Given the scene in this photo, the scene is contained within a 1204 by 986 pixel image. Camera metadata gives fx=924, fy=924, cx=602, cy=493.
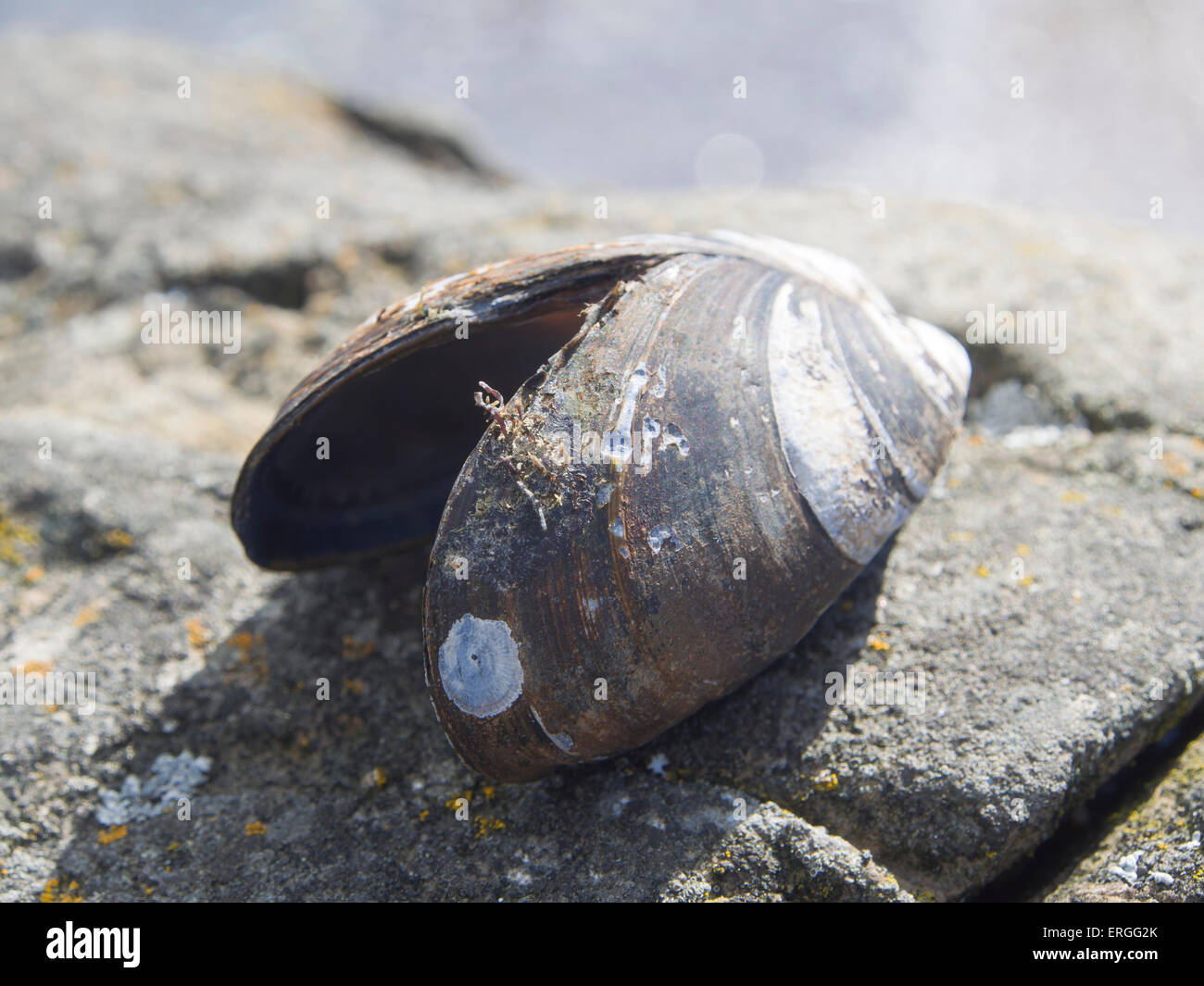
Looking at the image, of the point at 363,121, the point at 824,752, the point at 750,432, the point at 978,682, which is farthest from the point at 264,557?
the point at 363,121

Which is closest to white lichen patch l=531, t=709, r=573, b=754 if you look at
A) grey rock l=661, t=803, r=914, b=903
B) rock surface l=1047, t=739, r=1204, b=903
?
grey rock l=661, t=803, r=914, b=903

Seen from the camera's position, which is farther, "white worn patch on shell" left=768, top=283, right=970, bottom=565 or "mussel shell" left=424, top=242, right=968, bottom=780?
"white worn patch on shell" left=768, top=283, right=970, bottom=565

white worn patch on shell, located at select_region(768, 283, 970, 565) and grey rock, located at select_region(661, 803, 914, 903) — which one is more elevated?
white worn patch on shell, located at select_region(768, 283, 970, 565)

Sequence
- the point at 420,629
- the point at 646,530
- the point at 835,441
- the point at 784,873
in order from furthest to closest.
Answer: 1. the point at 420,629
2. the point at 835,441
3. the point at 784,873
4. the point at 646,530

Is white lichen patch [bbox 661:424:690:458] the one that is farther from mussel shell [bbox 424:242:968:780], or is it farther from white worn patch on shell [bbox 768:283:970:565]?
white worn patch on shell [bbox 768:283:970:565]

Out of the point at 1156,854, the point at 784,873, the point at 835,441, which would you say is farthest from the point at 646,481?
the point at 1156,854

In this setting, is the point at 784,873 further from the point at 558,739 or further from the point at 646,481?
the point at 646,481

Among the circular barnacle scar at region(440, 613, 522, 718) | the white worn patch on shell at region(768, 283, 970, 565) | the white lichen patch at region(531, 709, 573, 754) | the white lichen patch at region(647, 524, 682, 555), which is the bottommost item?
the white lichen patch at region(531, 709, 573, 754)
